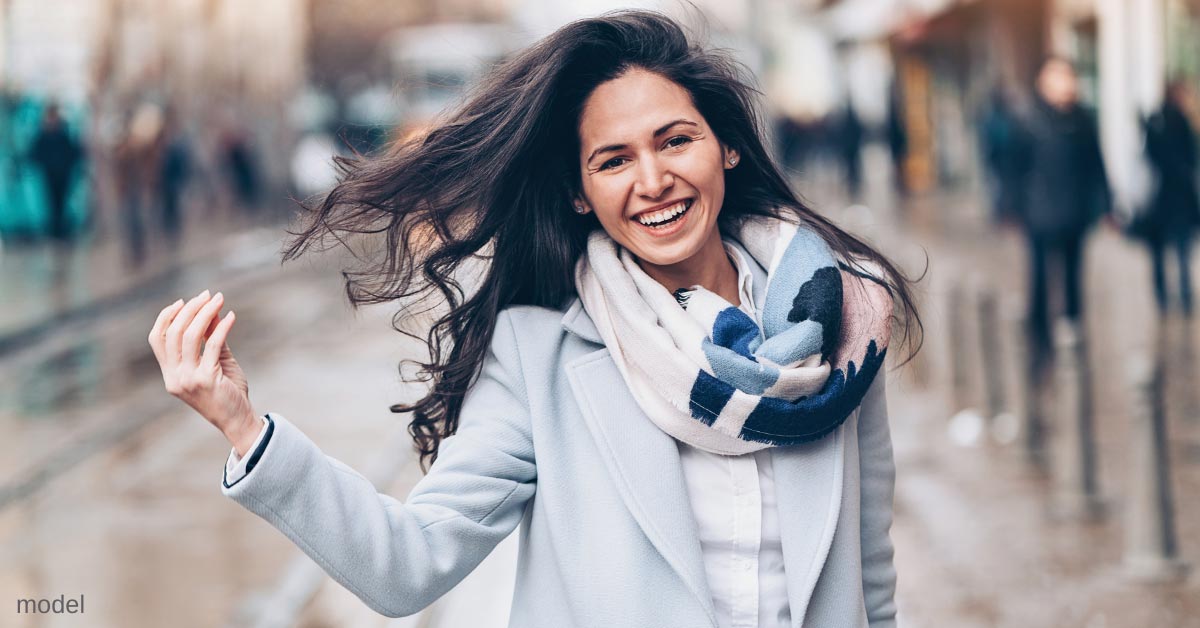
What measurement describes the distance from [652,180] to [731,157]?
0.32 metres

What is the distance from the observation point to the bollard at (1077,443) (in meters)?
6.92

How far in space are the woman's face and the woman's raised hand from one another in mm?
630

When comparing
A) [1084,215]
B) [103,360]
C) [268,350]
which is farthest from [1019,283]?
[103,360]

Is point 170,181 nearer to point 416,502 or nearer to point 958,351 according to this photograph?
point 958,351

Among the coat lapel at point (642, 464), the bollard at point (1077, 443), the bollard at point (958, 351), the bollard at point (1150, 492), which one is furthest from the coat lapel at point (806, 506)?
the bollard at point (958, 351)

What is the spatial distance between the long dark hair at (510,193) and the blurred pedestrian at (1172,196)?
35.3 feet

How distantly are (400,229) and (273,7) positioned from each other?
51215mm

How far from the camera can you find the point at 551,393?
2.39m

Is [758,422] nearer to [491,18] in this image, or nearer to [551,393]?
[551,393]

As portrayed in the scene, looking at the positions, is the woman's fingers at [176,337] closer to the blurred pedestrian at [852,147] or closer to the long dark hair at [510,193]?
the long dark hair at [510,193]

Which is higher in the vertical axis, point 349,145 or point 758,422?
point 349,145

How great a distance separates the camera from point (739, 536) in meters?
2.33

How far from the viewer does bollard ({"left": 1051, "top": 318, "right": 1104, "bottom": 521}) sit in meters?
6.92

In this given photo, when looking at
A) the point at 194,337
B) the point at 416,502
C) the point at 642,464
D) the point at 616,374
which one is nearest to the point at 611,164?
the point at 616,374
